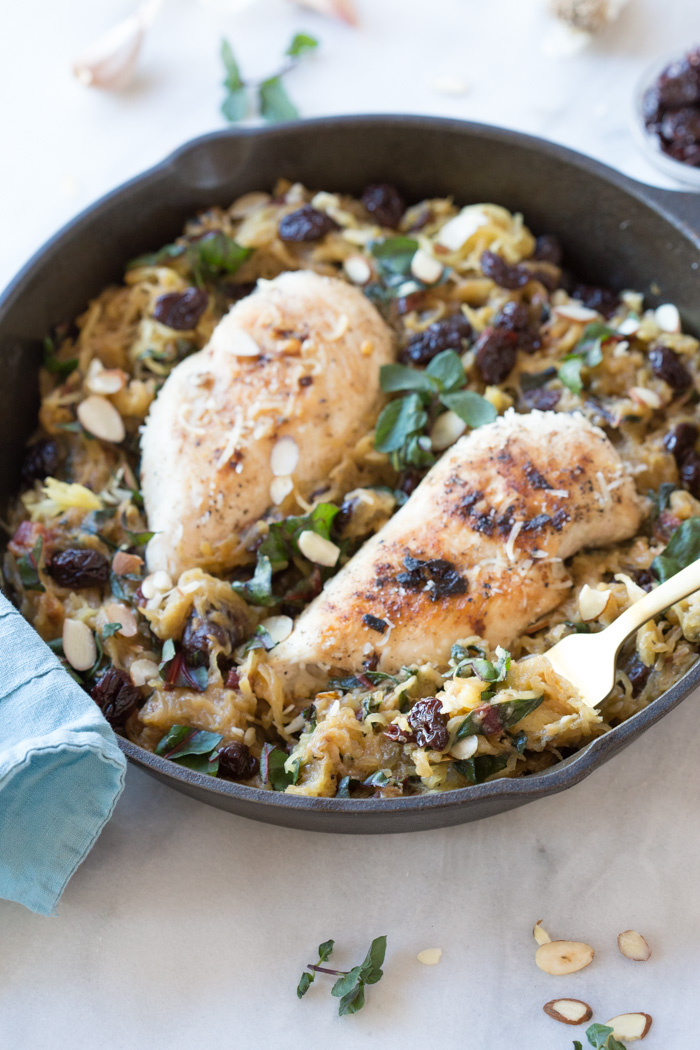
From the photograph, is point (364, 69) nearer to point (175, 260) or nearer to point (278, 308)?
point (175, 260)

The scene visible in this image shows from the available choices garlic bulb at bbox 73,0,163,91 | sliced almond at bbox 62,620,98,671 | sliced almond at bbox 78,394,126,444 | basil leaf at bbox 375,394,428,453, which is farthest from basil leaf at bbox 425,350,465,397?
garlic bulb at bbox 73,0,163,91

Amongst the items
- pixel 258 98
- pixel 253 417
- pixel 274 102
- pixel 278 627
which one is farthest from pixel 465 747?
pixel 258 98

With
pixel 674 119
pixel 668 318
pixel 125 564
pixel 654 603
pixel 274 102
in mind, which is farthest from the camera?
pixel 274 102

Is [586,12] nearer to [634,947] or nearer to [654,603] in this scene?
[654,603]

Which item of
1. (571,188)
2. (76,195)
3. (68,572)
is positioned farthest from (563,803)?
(76,195)

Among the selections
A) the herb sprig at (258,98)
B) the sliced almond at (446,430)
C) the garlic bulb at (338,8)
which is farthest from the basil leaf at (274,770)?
the garlic bulb at (338,8)

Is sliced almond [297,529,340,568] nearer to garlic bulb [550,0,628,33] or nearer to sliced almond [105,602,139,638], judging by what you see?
sliced almond [105,602,139,638]
